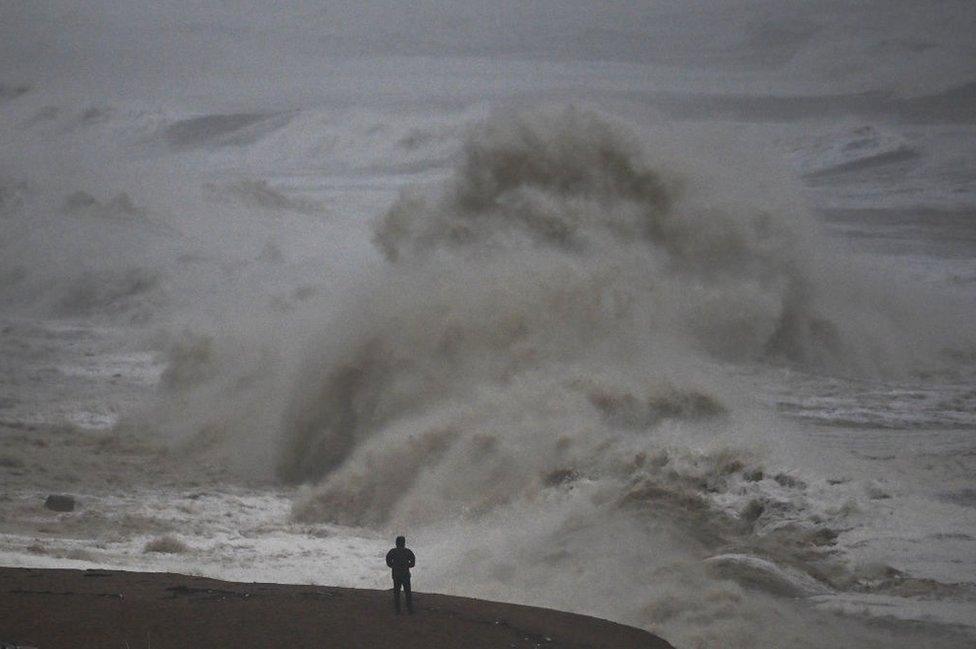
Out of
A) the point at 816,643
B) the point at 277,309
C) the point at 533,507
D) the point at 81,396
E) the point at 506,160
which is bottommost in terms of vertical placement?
the point at 816,643

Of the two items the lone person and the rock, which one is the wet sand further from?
the rock

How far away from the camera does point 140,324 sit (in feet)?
75.4

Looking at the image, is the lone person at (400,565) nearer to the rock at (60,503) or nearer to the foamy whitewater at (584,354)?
the foamy whitewater at (584,354)

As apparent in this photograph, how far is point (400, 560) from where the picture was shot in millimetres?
6480

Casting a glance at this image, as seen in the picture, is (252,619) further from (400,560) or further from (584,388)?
(584,388)

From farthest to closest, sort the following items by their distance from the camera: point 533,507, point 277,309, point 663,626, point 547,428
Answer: point 277,309
point 547,428
point 533,507
point 663,626

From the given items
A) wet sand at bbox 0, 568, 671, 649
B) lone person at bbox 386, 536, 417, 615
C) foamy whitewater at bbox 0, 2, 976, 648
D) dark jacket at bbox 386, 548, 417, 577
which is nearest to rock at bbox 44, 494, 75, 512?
foamy whitewater at bbox 0, 2, 976, 648

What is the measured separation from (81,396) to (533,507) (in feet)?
28.5

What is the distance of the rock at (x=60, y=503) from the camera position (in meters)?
11.0

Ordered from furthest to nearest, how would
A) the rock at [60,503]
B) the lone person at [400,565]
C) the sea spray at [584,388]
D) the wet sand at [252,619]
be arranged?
1. the rock at [60,503]
2. the sea spray at [584,388]
3. the lone person at [400,565]
4. the wet sand at [252,619]

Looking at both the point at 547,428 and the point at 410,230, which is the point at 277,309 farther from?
the point at 547,428

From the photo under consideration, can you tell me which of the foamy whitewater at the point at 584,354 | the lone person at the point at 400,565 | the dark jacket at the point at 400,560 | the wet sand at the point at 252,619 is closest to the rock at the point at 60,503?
the foamy whitewater at the point at 584,354

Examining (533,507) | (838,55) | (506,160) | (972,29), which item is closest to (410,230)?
(506,160)

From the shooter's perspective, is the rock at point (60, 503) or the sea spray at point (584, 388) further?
the rock at point (60, 503)
